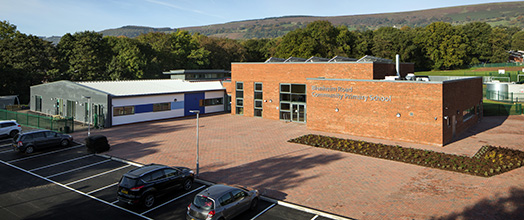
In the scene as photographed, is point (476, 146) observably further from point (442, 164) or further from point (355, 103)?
point (355, 103)

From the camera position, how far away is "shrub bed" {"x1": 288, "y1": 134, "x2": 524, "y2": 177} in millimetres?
17922

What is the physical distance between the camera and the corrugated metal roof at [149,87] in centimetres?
3406

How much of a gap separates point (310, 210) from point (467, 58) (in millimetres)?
89831

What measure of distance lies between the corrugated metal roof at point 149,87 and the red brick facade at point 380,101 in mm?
11501

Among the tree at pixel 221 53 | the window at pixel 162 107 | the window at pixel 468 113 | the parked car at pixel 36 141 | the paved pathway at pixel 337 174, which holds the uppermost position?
the tree at pixel 221 53

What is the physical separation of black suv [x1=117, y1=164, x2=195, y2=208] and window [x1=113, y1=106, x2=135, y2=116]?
63.9ft

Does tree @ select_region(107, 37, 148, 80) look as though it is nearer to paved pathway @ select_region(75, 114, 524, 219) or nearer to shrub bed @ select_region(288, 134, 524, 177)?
paved pathway @ select_region(75, 114, 524, 219)

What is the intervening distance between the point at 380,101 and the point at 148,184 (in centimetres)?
1859

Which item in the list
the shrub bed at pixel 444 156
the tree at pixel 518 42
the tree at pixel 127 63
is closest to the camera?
the shrub bed at pixel 444 156

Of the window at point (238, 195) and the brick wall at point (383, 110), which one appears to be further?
the brick wall at point (383, 110)

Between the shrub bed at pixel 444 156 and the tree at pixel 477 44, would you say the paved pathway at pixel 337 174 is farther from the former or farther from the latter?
the tree at pixel 477 44

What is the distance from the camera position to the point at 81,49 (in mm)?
53625

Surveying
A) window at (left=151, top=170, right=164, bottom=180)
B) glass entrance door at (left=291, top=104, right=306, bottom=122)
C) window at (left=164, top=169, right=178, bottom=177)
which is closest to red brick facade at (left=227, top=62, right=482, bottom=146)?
glass entrance door at (left=291, top=104, right=306, bottom=122)

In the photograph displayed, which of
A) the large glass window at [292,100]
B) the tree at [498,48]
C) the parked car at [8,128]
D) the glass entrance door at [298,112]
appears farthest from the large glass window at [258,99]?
the tree at [498,48]
